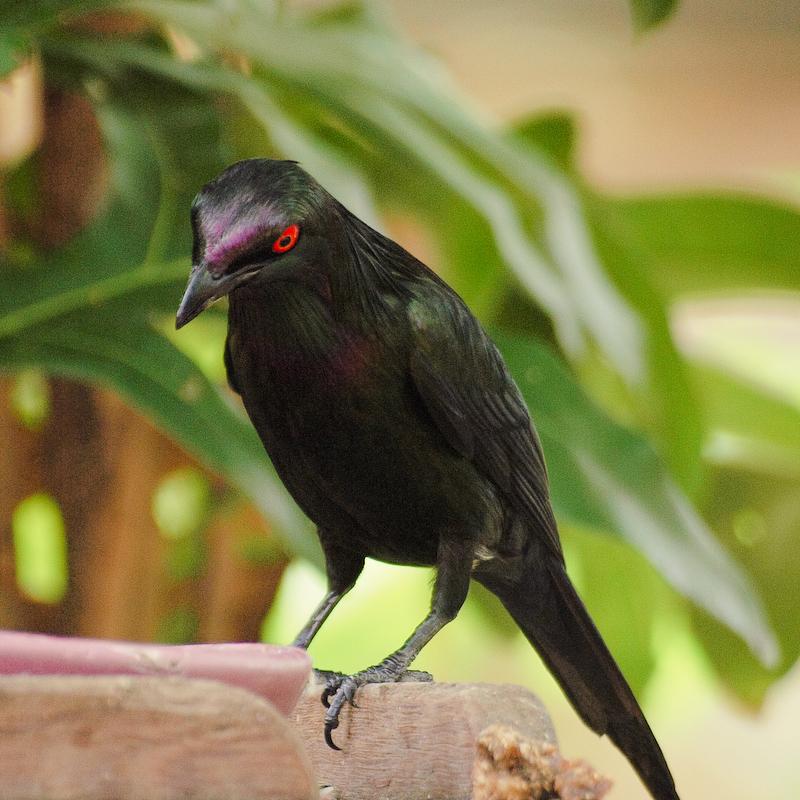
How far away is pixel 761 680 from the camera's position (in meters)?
1.86

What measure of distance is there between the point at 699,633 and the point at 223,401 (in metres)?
0.90

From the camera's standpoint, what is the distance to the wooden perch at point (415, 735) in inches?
27.2

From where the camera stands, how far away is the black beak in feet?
2.16

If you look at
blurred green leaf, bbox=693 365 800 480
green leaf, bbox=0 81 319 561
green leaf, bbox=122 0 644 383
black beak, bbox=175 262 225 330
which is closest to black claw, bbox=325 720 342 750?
black beak, bbox=175 262 225 330

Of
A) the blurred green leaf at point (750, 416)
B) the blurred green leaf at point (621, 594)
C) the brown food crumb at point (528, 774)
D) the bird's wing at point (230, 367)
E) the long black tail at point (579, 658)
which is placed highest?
the bird's wing at point (230, 367)

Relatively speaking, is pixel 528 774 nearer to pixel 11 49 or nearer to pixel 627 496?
pixel 627 496

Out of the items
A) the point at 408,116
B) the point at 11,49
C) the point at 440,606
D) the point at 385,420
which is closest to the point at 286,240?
the point at 385,420

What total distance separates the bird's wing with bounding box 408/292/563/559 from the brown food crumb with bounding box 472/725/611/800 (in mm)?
286

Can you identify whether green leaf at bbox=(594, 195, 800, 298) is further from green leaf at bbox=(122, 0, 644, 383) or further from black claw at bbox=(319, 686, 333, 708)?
black claw at bbox=(319, 686, 333, 708)

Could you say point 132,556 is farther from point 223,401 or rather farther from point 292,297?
point 292,297

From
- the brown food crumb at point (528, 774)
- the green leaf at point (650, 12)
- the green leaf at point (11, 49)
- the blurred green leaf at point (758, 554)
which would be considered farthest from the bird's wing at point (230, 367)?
the blurred green leaf at point (758, 554)

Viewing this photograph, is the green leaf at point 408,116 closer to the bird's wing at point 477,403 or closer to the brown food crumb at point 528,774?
the bird's wing at point 477,403

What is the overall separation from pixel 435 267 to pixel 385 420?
1179mm

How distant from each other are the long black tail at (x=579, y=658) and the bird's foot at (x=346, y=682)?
11cm
